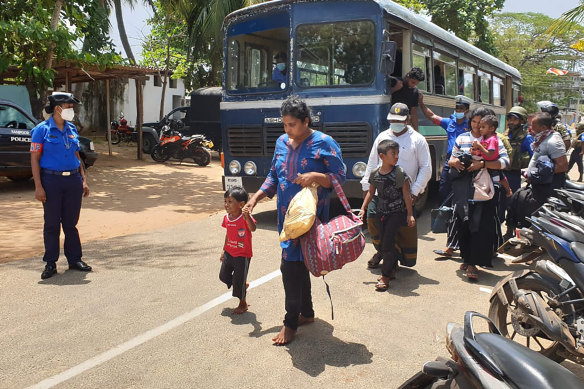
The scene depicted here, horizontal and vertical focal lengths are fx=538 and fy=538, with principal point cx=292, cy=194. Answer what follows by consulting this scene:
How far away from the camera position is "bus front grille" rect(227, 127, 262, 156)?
319 inches

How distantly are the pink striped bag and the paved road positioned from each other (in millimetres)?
652

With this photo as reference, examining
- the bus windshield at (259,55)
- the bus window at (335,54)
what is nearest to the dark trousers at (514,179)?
the bus window at (335,54)

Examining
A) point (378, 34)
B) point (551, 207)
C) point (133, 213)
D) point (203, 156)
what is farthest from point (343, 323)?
point (203, 156)

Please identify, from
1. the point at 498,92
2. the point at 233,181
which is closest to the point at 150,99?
the point at 498,92

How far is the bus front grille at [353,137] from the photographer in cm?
740

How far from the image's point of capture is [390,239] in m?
5.15

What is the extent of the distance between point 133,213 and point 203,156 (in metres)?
8.39

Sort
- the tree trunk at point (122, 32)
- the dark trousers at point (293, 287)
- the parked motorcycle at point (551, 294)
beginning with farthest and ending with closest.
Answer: the tree trunk at point (122, 32)
the dark trousers at point (293, 287)
the parked motorcycle at point (551, 294)

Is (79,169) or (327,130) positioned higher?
(327,130)

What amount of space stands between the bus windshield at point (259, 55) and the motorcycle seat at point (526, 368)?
20.8 ft

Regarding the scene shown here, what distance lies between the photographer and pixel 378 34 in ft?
24.0

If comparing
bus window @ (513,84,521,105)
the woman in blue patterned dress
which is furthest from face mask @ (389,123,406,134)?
bus window @ (513,84,521,105)

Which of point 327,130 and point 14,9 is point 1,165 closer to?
point 14,9

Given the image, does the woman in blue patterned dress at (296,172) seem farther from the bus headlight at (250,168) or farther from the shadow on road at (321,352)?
the bus headlight at (250,168)
